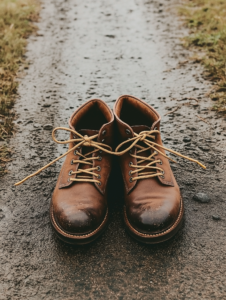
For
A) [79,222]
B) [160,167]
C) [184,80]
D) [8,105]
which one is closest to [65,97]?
[8,105]

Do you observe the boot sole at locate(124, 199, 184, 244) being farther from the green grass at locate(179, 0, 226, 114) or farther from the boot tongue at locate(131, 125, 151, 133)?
the green grass at locate(179, 0, 226, 114)

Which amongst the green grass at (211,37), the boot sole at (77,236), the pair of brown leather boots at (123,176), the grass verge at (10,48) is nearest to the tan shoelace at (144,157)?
the pair of brown leather boots at (123,176)

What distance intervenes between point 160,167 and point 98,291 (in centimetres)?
82

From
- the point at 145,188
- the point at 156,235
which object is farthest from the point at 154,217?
the point at 145,188

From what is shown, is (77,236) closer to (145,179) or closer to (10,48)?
(145,179)

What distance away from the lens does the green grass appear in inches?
121

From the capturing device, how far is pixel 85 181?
1.83m

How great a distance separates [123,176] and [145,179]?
0.16 metres

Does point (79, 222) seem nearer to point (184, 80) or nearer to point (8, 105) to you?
point (8, 105)

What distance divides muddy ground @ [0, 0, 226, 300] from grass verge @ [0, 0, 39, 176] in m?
0.10

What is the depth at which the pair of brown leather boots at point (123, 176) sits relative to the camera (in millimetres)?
1638

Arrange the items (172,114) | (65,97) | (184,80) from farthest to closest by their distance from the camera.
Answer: (184,80) < (65,97) < (172,114)

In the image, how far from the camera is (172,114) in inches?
112

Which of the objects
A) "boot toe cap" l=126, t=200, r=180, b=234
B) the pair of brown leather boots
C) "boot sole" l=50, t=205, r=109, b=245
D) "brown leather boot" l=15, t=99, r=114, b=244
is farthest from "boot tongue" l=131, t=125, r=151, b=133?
"boot sole" l=50, t=205, r=109, b=245
